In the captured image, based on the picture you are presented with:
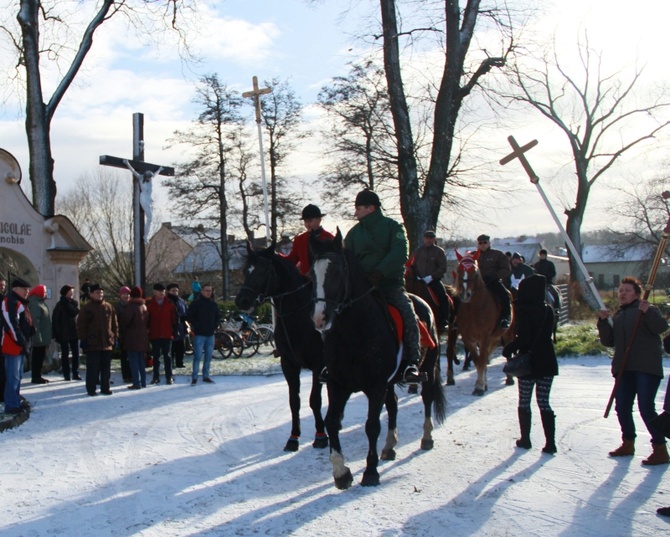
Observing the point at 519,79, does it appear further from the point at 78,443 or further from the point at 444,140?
the point at 78,443

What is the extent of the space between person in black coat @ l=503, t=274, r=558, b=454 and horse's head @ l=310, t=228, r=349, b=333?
99.4 inches

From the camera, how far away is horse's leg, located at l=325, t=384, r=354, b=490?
645 centimetres

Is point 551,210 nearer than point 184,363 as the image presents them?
Yes

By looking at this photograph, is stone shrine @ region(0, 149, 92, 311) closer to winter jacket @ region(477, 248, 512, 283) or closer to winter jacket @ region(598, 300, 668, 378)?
winter jacket @ region(477, 248, 512, 283)

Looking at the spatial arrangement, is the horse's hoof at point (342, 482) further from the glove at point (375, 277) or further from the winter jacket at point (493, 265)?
the winter jacket at point (493, 265)

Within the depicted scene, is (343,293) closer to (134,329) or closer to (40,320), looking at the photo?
(134,329)

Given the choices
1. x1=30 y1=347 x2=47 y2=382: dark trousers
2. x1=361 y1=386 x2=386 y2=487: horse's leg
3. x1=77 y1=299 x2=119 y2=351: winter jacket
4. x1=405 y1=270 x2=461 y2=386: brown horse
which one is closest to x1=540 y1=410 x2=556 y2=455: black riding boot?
x1=361 y1=386 x2=386 y2=487: horse's leg

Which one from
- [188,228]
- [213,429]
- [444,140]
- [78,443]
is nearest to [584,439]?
[213,429]

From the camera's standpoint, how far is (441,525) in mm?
5535

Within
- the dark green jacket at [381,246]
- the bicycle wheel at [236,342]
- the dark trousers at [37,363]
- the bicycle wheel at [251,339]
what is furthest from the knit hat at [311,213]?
the bicycle wheel at [251,339]

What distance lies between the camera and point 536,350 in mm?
7742

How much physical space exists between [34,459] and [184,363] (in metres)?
9.97

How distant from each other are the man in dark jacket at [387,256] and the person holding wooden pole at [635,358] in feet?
7.13

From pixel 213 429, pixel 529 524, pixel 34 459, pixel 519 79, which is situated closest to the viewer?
pixel 529 524
